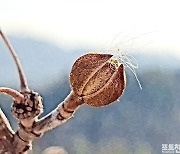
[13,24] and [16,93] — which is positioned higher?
[13,24]

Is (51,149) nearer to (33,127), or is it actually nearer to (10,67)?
(10,67)

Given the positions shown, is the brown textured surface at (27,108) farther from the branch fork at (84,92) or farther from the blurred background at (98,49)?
the blurred background at (98,49)

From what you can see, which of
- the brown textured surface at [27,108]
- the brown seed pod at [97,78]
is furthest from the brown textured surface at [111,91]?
the brown textured surface at [27,108]

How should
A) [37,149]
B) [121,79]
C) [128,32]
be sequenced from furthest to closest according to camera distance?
1. [37,149]
2. [128,32]
3. [121,79]

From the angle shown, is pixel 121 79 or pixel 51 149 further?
pixel 51 149

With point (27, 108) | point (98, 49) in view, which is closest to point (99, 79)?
point (27, 108)

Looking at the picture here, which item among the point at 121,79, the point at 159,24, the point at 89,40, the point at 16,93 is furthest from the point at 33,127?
the point at 159,24

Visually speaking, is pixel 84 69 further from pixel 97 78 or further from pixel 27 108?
pixel 27 108
